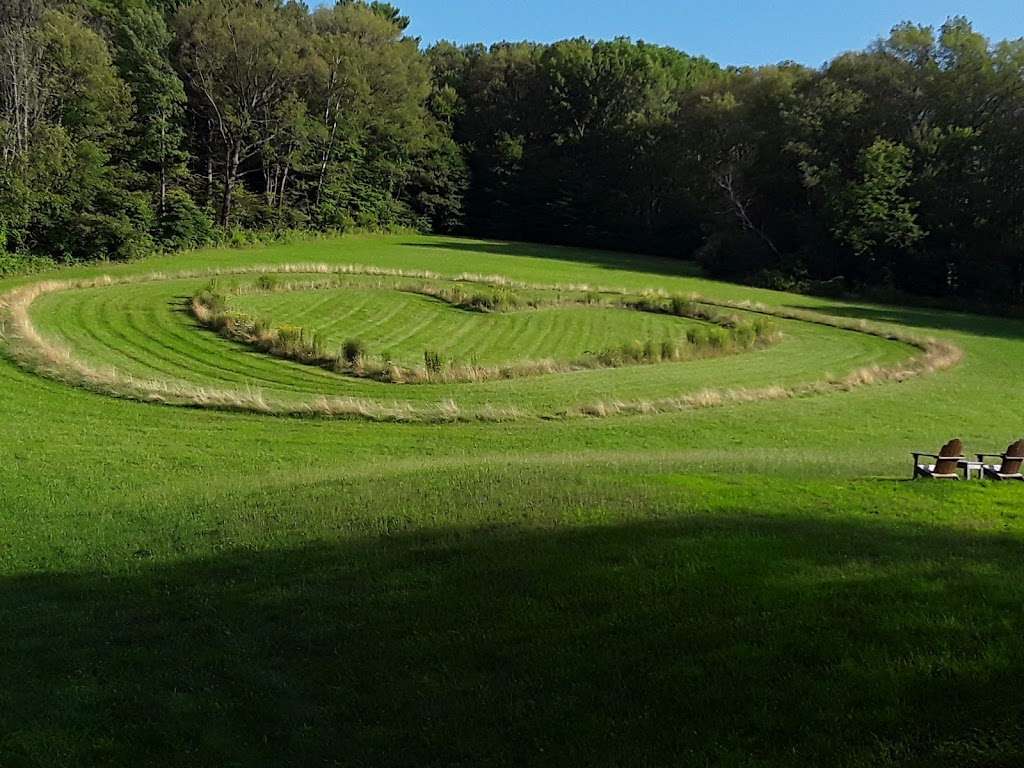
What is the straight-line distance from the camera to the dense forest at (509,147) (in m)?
50.5

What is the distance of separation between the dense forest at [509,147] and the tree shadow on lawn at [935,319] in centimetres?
677

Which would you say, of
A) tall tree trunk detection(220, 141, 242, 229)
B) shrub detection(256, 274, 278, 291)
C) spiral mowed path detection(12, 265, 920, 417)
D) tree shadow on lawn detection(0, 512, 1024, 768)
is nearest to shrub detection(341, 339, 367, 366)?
spiral mowed path detection(12, 265, 920, 417)

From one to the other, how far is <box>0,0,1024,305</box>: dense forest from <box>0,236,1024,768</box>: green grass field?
3657cm

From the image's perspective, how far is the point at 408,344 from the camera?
31.0 metres

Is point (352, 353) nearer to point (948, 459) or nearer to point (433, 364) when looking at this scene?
point (433, 364)

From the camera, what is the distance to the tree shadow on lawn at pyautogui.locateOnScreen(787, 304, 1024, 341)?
4313 cm

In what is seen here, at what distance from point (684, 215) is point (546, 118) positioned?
1912cm

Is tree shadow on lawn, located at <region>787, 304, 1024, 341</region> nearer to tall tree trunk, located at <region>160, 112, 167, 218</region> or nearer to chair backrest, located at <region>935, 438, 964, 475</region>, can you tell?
chair backrest, located at <region>935, 438, 964, 475</region>

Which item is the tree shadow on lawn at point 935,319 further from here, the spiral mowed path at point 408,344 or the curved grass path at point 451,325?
the curved grass path at point 451,325

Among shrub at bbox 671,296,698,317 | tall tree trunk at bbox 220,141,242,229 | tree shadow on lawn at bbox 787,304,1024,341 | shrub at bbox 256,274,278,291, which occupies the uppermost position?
tall tree trunk at bbox 220,141,242,229

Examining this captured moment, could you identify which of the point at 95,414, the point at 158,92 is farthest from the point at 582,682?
the point at 158,92

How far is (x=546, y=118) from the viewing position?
89688 millimetres

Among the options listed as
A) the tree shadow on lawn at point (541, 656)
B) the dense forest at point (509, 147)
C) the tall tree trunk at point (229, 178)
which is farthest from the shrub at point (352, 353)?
the tall tree trunk at point (229, 178)

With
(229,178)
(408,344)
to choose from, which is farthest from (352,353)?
(229,178)
